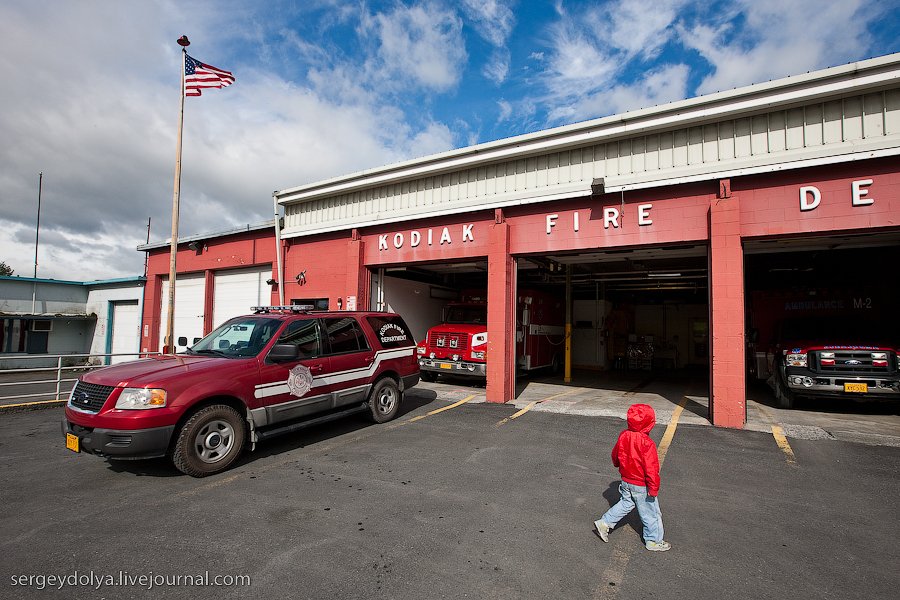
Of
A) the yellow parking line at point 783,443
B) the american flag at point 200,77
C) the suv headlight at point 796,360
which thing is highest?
the american flag at point 200,77

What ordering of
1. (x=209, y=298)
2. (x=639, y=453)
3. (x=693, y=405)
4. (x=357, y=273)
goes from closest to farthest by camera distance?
(x=639, y=453), (x=693, y=405), (x=357, y=273), (x=209, y=298)

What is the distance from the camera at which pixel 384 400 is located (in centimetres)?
785

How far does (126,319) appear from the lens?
2155cm

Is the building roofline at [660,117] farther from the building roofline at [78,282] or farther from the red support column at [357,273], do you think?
the building roofline at [78,282]

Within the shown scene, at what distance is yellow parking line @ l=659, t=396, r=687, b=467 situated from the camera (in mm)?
6203

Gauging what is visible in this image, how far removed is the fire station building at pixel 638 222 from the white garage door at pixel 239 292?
3.0 inches

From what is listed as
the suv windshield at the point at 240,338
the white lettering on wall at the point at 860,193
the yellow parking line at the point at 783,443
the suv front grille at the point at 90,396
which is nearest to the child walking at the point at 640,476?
the yellow parking line at the point at 783,443

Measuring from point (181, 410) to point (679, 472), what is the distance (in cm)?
589

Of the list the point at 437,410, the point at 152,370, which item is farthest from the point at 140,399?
the point at 437,410

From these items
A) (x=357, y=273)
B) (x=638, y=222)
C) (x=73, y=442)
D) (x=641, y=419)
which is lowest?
(x=73, y=442)

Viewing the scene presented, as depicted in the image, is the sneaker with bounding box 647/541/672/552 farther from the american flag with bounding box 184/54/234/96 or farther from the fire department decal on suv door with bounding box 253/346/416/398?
the american flag with bounding box 184/54/234/96

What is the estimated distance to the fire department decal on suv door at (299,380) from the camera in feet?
Answer: 19.7

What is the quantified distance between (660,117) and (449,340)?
741cm

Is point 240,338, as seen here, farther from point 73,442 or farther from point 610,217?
point 610,217
